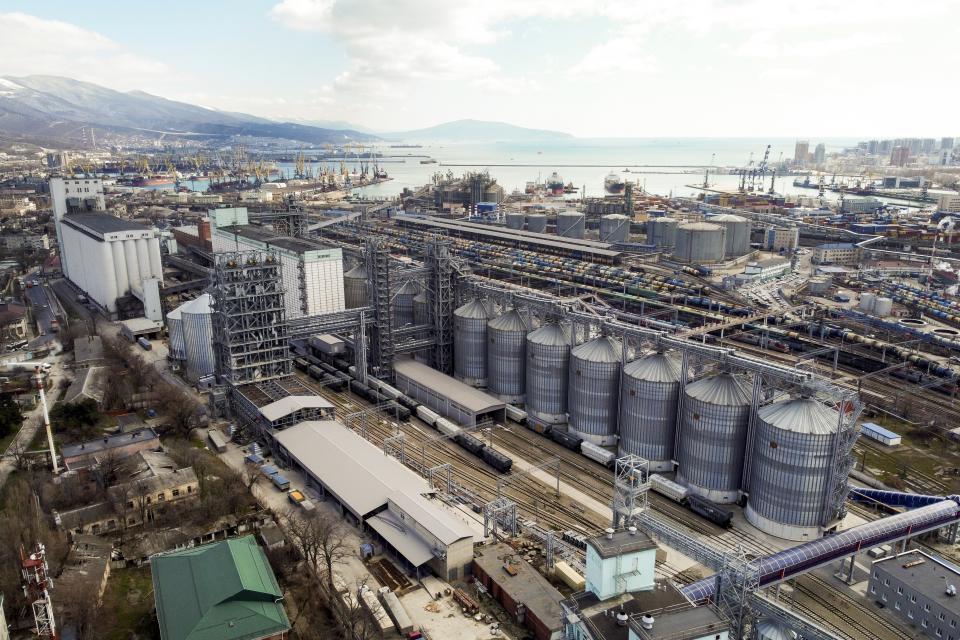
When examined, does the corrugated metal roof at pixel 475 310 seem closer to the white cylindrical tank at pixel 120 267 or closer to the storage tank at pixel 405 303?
the storage tank at pixel 405 303

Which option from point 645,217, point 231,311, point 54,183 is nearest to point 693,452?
point 231,311


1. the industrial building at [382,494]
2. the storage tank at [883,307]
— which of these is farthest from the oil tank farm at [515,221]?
the industrial building at [382,494]

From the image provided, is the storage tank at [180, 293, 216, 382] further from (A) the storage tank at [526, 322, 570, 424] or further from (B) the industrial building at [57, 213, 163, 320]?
(A) the storage tank at [526, 322, 570, 424]

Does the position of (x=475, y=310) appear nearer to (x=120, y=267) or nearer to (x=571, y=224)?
(x=120, y=267)

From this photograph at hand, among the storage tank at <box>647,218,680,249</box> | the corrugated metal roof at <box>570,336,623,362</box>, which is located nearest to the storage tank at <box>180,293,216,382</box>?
the corrugated metal roof at <box>570,336,623,362</box>

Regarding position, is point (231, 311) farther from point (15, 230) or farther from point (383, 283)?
point (15, 230)

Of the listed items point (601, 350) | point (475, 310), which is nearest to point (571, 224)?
point (475, 310)
